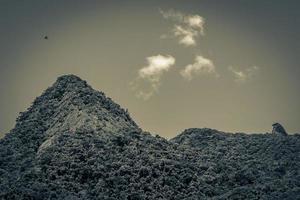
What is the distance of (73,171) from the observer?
65.1 meters

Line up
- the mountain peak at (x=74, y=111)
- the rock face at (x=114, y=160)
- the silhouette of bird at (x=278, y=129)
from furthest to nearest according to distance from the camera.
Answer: the silhouette of bird at (x=278, y=129) < the mountain peak at (x=74, y=111) < the rock face at (x=114, y=160)

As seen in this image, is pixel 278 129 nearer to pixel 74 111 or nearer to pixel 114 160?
pixel 74 111

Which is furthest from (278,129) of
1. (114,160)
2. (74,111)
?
(114,160)

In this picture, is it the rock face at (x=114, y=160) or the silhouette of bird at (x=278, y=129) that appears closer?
the rock face at (x=114, y=160)

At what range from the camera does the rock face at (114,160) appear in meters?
62.4

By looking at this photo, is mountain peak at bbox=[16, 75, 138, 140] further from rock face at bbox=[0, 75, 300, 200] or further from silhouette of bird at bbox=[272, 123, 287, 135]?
silhouette of bird at bbox=[272, 123, 287, 135]

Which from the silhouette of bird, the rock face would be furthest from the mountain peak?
the silhouette of bird

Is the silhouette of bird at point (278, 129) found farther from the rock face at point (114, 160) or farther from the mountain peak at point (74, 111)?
the mountain peak at point (74, 111)

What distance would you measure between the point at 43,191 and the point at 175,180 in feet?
51.3

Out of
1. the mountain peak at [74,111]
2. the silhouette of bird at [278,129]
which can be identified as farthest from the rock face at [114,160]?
the silhouette of bird at [278,129]

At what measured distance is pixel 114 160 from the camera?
6788 centimetres

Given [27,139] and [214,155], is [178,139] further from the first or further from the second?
[27,139]

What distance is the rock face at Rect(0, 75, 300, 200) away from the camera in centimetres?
6238

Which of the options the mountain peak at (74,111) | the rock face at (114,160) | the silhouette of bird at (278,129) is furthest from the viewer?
the silhouette of bird at (278,129)
